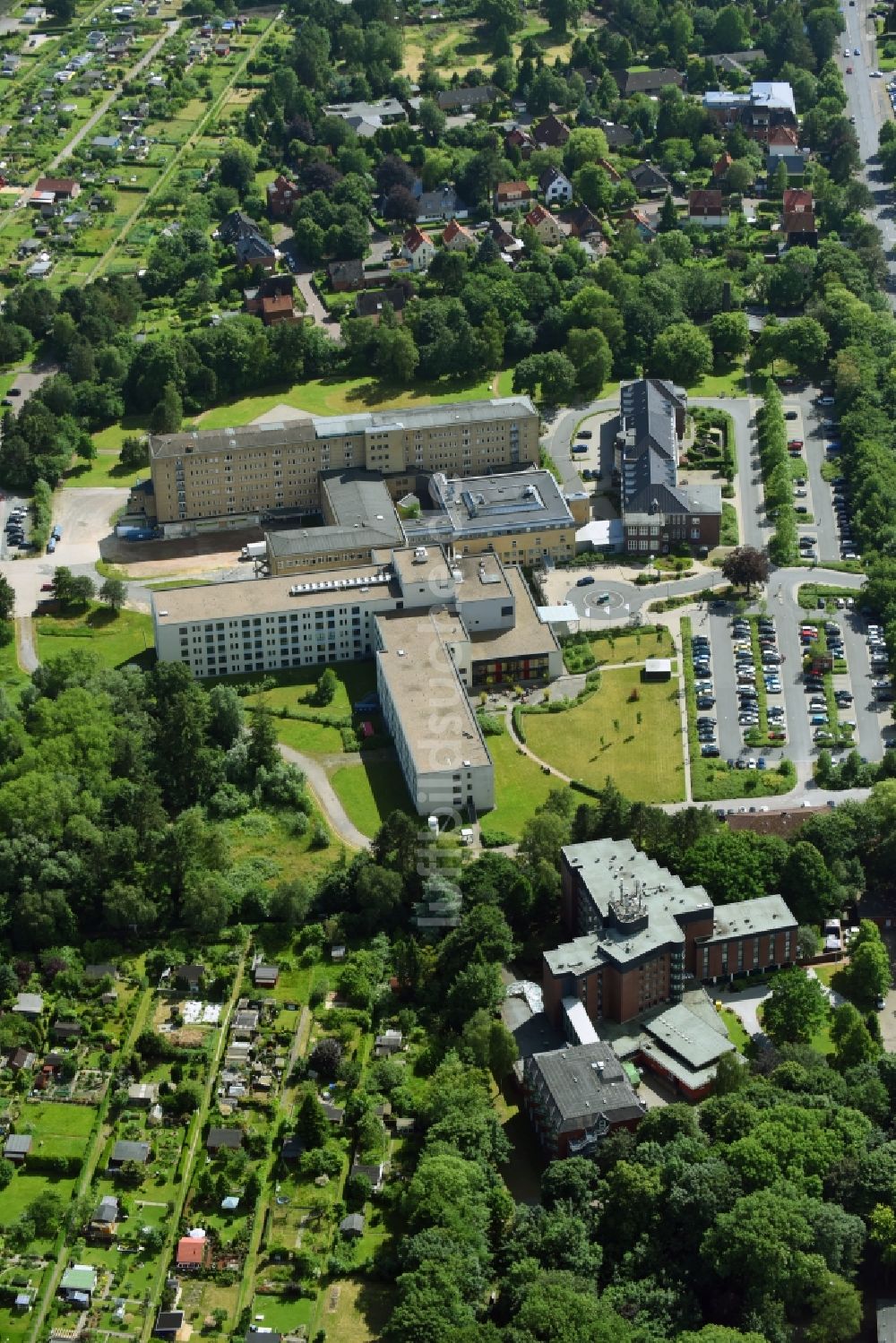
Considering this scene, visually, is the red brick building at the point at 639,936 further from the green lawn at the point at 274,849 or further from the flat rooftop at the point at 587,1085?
the green lawn at the point at 274,849

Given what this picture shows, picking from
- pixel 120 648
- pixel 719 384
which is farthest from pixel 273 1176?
pixel 719 384

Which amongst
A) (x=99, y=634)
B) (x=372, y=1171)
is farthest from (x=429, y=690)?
(x=372, y=1171)

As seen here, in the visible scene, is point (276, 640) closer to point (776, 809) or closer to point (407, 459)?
point (407, 459)

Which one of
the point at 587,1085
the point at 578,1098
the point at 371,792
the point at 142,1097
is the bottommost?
the point at 371,792

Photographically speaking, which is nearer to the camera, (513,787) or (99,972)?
(99,972)

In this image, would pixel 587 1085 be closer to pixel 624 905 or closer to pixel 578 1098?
pixel 578 1098

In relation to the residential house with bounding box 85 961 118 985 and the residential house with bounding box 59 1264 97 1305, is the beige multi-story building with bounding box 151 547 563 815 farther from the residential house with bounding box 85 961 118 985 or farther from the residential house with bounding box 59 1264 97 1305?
the residential house with bounding box 59 1264 97 1305

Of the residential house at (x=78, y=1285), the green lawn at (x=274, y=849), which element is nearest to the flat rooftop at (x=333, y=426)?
the green lawn at (x=274, y=849)
